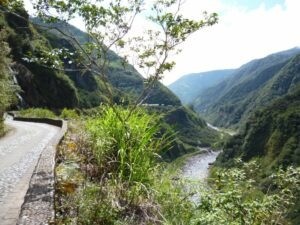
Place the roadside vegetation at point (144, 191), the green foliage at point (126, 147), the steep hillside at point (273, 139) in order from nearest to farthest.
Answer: the roadside vegetation at point (144, 191) < the green foliage at point (126, 147) < the steep hillside at point (273, 139)

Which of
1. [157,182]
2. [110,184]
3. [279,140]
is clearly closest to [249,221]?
[157,182]

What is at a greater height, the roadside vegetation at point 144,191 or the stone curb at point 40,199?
the stone curb at point 40,199

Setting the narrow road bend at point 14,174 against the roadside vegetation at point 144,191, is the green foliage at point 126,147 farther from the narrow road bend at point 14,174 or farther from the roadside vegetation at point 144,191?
the narrow road bend at point 14,174

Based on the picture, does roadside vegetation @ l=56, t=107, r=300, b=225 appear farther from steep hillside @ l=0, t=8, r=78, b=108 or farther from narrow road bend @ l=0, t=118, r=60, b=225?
steep hillside @ l=0, t=8, r=78, b=108

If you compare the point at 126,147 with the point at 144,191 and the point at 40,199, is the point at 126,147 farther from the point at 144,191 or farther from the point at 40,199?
the point at 40,199

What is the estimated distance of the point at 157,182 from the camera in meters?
8.93

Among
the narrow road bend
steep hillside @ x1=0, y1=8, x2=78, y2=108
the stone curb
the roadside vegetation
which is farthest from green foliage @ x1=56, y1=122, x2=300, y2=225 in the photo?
steep hillside @ x1=0, y1=8, x2=78, y2=108

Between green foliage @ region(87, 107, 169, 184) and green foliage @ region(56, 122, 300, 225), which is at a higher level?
green foliage @ region(87, 107, 169, 184)

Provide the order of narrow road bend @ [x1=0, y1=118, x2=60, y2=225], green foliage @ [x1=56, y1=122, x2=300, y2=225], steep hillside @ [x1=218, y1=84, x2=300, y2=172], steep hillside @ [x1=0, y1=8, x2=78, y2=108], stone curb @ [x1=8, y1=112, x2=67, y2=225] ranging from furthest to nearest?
steep hillside @ [x1=218, y1=84, x2=300, y2=172] → steep hillside @ [x1=0, y1=8, x2=78, y2=108] → narrow road bend @ [x1=0, y1=118, x2=60, y2=225] → green foliage @ [x1=56, y1=122, x2=300, y2=225] → stone curb @ [x1=8, y1=112, x2=67, y2=225]

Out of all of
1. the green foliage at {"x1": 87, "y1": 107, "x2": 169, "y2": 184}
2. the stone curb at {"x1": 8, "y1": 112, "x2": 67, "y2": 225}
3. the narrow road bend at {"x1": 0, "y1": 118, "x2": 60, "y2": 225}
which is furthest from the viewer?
the green foliage at {"x1": 87, "y1": 107, "x2": 169, "y2": 184}

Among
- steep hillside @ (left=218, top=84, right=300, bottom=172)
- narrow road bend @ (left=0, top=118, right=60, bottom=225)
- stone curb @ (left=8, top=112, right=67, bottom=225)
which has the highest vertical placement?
stone curb @ (left=8, top=112, right=67, bottom=225)

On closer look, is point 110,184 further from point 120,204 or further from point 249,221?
point 249,221

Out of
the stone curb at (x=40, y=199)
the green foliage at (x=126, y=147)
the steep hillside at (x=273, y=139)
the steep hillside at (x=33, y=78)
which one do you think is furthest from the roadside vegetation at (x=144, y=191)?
the steep hillside at (x=273, y=139)

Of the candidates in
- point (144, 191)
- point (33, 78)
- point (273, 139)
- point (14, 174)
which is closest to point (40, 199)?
point (144, 191)
